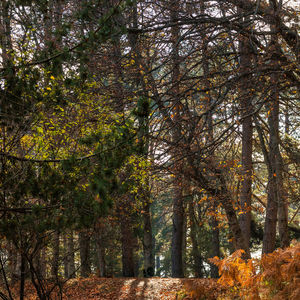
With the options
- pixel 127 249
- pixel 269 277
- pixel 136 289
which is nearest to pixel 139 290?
pixel 136 289

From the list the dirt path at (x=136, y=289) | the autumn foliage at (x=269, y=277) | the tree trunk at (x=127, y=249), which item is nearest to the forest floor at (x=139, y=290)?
the dirt path at (x=136, y=289)

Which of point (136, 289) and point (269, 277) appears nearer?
point (269, 277)

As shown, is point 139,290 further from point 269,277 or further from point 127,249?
point 127,249

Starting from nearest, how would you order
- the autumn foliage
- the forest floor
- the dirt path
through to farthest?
the autumn foliage, the forest floor, the dirt path

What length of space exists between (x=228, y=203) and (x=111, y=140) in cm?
391

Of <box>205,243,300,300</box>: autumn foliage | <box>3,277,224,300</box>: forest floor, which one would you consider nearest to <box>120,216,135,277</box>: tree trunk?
<box>3,277,224,300</box>: forest floor

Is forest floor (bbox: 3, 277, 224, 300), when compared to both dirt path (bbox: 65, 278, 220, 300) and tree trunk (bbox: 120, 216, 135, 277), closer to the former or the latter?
dirt path (bbox: 65, 278, 220, 300)

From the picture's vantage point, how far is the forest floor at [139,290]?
6.76 m

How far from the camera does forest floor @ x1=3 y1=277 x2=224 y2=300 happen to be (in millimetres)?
6762

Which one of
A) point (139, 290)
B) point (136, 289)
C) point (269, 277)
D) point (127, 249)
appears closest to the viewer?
point (269, 277)

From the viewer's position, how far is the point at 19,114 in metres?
4.75

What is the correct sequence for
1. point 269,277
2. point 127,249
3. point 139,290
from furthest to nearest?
point 127,249 < point 139,290 < point 269,277

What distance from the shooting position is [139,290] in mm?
8852

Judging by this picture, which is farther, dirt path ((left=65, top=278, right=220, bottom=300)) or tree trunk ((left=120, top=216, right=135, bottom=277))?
tree trunk ((left=120, top=216, right=135, bottom=277))
